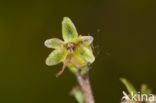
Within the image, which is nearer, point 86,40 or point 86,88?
point 86,40

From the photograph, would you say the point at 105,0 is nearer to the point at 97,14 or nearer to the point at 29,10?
the point at 97,14

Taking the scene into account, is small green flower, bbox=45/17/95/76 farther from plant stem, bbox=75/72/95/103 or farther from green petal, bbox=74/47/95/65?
plant stem, bbox=75/72/95/103

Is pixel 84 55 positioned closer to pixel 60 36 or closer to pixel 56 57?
pixel 56 57

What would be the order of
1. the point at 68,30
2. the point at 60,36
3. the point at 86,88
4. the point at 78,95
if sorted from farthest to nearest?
the point at 60,36 → the point at 78,95 → the point at 86,88 → the point at 68,30

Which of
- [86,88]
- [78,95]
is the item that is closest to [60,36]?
[78,95]

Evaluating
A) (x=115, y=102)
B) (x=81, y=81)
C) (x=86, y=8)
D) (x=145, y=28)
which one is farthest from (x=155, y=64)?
(x=81, y=81)
